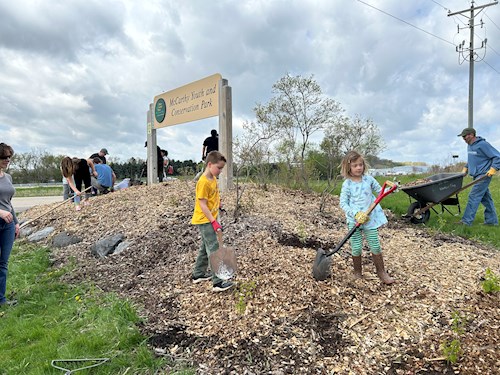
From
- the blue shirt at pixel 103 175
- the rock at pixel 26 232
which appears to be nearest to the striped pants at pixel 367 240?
the rock at pixel 26 232

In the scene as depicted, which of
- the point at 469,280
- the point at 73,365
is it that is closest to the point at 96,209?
the point at 73,365

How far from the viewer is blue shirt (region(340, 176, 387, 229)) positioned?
11.9ft

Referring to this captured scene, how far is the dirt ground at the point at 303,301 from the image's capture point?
8.97 feet

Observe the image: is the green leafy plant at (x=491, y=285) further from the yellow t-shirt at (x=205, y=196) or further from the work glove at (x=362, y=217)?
the yellow t-shirt at (x=205, y=196)

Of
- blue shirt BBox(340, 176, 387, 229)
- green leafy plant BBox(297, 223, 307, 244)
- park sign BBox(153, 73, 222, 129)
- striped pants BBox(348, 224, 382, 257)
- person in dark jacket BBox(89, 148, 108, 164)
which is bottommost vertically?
green leafy plant BBox(297, 223, 307, 244)

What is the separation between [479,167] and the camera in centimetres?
654

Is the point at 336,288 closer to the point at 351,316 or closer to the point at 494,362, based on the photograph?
the point at 351,316

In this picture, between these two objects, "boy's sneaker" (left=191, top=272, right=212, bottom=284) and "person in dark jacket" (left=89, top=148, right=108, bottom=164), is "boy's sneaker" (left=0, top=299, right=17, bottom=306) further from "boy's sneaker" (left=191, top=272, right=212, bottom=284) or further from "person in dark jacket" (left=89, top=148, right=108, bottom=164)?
"person in dark jacket" (left=89, top=148, right=108, bottom=164)

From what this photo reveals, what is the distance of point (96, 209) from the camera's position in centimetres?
787

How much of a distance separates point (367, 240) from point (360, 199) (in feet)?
1.33

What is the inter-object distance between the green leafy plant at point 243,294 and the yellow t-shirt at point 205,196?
73cm

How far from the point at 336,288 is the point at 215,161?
1.69m

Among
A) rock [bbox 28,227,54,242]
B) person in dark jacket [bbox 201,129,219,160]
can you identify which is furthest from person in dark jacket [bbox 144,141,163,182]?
rock [bbox 28,227,54,242]

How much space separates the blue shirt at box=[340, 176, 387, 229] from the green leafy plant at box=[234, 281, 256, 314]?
1184 millimetres
